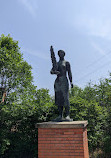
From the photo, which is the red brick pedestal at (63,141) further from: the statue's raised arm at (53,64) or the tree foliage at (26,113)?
the tree foliage at (26,113)

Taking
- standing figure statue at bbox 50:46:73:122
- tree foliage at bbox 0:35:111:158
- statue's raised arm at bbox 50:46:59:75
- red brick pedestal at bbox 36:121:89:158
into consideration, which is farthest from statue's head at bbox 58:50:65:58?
tree foliage at bbox 0:35:111:158

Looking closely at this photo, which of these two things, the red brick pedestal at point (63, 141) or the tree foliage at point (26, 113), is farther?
the tree foliage at point (26, 113)

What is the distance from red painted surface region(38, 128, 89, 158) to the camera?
3.84 metres

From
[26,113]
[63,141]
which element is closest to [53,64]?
[63,141]

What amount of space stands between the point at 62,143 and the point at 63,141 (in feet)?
0.18

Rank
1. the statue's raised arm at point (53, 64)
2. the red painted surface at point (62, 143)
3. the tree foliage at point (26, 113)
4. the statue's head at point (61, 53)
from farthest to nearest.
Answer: the tree foliage at point (26, 113), the statue's head at point (61, 53), the statue's raised arm at point (53, 64), the red painted surface at point (62, 143)

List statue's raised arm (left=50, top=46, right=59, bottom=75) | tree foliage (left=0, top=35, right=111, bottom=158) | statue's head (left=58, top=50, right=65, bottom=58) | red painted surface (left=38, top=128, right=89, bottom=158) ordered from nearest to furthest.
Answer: red painted surface (left=38, top=128, right=89, bottom=158) < statue's raised arm (left=50, top=46, right=59, bottom=75) < statue's head (left=58, top=50, right=65, bottom=58) < tree foliage (left=0, top=35, right=111, bottom=158)

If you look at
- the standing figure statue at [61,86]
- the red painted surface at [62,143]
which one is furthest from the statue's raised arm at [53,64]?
the red painted surface at [62,143]

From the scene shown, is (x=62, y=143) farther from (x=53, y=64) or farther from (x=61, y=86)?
(x=53, y=64)

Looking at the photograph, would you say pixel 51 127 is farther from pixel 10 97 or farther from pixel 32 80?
pixel 32 80

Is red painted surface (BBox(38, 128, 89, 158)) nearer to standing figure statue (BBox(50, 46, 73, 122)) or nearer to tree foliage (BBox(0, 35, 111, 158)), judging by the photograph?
standing figure statue (BBox(50, 46, 73, 122))

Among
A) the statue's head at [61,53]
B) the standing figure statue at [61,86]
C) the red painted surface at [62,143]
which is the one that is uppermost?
the statue's head at [61,53]

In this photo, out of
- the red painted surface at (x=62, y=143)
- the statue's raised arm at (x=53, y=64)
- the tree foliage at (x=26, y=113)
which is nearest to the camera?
the red painted surface at (x=62, y=143)

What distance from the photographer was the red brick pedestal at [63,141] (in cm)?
385
